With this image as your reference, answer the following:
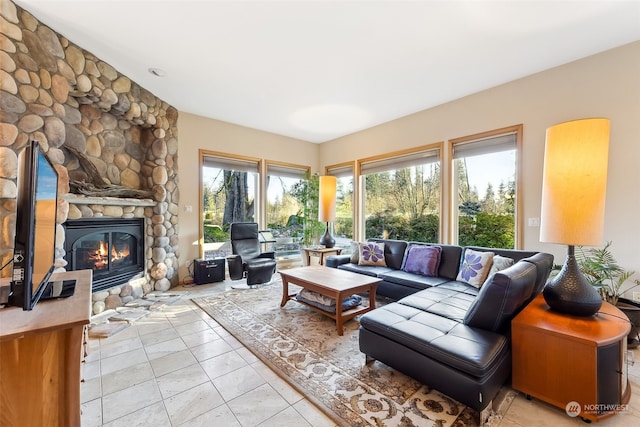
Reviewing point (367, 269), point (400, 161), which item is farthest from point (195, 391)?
point (400, 161)

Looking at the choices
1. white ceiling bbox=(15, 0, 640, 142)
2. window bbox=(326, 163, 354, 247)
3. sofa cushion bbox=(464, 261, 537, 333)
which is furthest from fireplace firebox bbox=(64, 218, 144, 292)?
sofa cushion bbox=(464, 261, 537, 333)

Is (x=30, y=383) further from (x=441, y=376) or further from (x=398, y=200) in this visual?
(x=398, y=200)

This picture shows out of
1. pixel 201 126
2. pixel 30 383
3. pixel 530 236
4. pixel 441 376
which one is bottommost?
pixel 441 376

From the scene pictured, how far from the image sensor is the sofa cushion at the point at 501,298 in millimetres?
1618

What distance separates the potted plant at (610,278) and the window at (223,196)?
15.6 feet

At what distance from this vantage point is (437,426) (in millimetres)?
1456

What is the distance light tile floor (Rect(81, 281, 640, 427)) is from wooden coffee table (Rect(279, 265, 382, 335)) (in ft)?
2.80

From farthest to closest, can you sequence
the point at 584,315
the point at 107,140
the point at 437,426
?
the point at 107,140 < the point at 584,315 < the point at 437,426

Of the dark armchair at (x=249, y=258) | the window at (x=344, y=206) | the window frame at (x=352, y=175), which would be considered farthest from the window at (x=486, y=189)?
the dark armchair at (x=249, y=258)

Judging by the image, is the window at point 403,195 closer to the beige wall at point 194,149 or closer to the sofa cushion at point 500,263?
the sofa cushion at point 500,263

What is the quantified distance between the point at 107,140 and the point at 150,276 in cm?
194

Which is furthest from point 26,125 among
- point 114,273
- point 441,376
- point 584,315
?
point 584,315

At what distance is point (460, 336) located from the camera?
1690 mm

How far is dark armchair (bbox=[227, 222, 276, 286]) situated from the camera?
403cm
